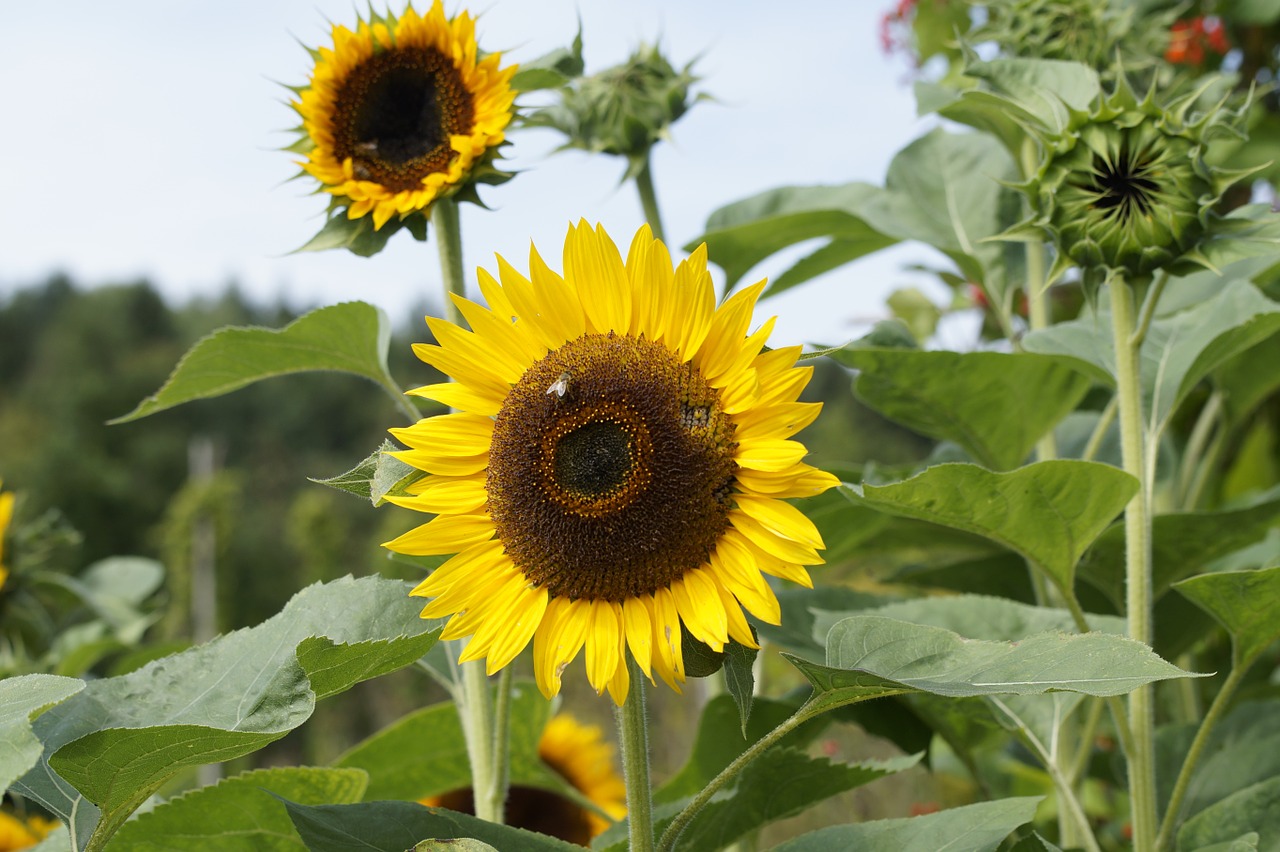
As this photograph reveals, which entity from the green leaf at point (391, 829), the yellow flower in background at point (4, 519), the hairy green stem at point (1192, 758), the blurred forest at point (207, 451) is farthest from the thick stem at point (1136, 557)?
the blurred forest at point (207, 451)

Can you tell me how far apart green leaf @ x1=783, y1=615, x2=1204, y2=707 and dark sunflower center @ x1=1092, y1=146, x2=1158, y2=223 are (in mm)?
489

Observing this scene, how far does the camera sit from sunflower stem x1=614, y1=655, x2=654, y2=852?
879 millimetres

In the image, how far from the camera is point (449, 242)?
1249 mm

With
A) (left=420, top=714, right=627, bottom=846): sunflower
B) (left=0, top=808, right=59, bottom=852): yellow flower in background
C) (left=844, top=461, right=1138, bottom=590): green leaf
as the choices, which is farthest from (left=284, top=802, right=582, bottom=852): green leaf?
(left=0, top=808, right=59, bottom=852): yellow flower in background

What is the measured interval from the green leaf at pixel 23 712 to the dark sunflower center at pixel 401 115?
63 centimetres

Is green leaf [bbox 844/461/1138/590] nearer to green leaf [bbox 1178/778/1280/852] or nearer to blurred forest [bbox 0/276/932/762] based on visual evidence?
green leaf [bbox 1178/778/1280/852]

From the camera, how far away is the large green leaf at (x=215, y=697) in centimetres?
82

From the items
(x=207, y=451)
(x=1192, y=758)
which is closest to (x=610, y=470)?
(x=1192, y=758)

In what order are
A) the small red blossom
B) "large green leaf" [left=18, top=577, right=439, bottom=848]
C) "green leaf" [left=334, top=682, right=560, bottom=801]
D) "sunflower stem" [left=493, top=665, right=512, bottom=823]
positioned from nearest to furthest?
1. "large green leaf" [left=18, top=577, right=439, bottom=848]
2. "sunflower stem" [left=493, top=665, right=512, bottom=823]
3. "green leaf" [left=334, top=682, right=560, bottom=801]
4. the small red blossom

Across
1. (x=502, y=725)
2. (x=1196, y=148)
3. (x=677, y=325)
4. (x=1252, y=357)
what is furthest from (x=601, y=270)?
(x=1252, y=357)

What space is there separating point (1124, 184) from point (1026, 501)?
0.33 meters

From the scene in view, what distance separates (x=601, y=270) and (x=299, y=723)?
0.40 m

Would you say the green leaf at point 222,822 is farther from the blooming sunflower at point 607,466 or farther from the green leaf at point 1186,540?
the green leaf at point 1186,540

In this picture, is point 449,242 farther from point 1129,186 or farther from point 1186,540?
point 1186,540
